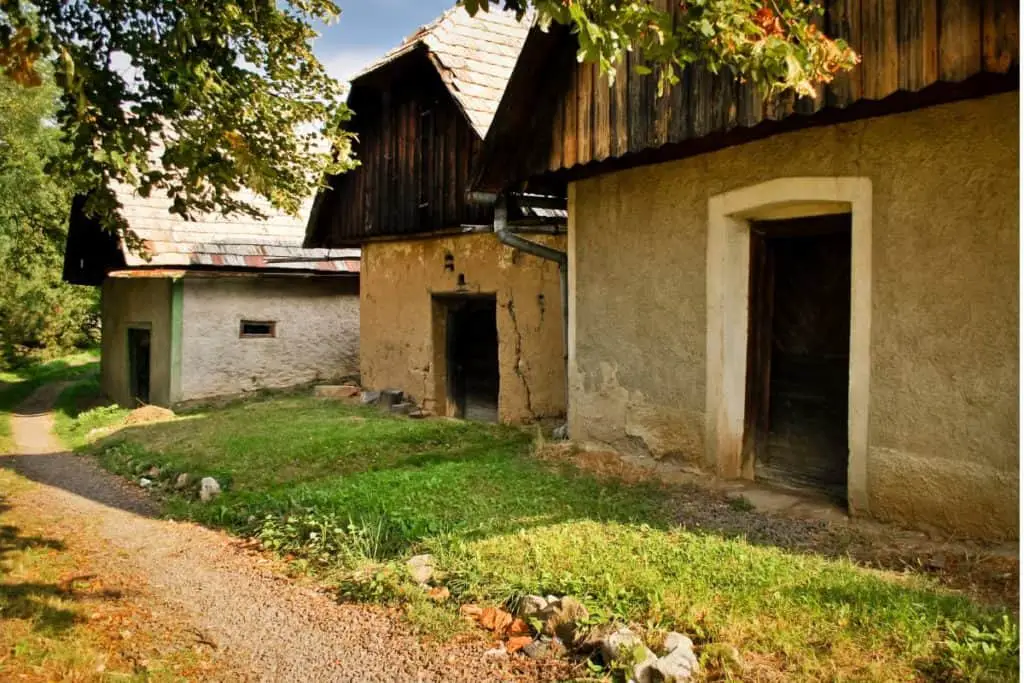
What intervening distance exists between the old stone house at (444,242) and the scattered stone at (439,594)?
5356 millimetres

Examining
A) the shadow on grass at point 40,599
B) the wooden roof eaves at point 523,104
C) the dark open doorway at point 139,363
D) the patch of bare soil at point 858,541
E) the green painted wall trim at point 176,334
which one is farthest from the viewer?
the dark open doorway at point 139,363

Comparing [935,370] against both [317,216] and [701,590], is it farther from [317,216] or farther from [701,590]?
[317,216]

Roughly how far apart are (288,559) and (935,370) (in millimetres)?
4256

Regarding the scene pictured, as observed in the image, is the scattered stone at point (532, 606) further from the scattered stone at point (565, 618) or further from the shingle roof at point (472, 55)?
the shingle roof at point (472, 55)

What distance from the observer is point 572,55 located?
6668 millimetres

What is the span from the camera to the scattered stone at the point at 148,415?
38.7 ft

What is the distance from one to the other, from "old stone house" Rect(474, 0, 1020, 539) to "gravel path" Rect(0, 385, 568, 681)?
9.36 feet

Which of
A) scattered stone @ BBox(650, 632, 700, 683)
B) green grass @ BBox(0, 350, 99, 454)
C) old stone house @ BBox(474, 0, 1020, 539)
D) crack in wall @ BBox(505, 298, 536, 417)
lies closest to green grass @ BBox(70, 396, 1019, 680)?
scattered stone @ BBox(650, 632, 700, 683)

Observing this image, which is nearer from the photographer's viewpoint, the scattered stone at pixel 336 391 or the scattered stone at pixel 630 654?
the scattered stone at pixel 630 654

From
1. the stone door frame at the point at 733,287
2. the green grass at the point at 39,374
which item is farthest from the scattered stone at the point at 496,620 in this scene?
the green grass at the point at 39,374

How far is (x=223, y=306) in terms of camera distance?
1357 cm

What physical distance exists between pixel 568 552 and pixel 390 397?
7534 mm

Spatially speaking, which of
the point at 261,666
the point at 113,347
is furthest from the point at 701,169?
the point at 113,347

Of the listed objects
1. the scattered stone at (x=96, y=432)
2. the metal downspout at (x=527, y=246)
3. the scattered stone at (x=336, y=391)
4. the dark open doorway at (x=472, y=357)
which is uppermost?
the metal downspout at (x=527, y=246)
